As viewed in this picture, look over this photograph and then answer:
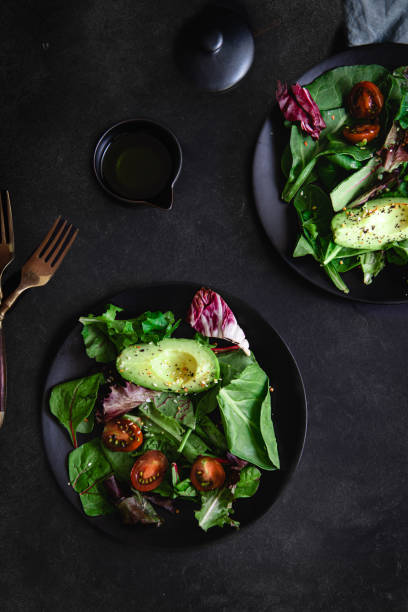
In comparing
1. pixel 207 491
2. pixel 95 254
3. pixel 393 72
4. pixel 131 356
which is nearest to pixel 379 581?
pixel 207 491

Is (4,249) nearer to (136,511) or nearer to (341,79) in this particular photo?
(136,511)

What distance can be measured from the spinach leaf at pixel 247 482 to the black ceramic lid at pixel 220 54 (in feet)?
3.43

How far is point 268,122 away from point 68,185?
1.95 feet

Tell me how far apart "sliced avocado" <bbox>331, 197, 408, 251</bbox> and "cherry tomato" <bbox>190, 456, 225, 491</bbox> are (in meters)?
0.67

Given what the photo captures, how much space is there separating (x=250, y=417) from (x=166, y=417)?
0.22m

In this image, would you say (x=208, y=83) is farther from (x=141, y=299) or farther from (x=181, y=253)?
(x=141, y=299)

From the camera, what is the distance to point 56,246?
1466mm

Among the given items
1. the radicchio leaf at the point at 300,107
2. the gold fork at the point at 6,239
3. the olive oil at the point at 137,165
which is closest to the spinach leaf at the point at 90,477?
the gold fork at the point at 6,239

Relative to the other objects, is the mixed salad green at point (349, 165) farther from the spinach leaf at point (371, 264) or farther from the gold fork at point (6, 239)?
the gold fork at point (6, 239)

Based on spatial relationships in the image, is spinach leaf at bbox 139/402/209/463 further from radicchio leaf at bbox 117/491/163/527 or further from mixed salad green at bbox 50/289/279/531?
radicchio leaf at bbox 117/491/163/527

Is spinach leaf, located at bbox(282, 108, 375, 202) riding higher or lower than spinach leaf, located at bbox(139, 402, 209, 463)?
higher

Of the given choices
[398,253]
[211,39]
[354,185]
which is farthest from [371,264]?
[211,39]

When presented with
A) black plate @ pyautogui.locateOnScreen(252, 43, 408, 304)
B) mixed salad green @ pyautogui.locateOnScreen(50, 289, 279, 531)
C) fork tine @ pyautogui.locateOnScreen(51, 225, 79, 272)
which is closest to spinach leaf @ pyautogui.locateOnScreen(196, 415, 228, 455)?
mixed salad green @ pyautogui.locateOnScreen(50, 289, 279, 531)

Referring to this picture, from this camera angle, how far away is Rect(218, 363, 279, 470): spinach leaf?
51.3 inches
